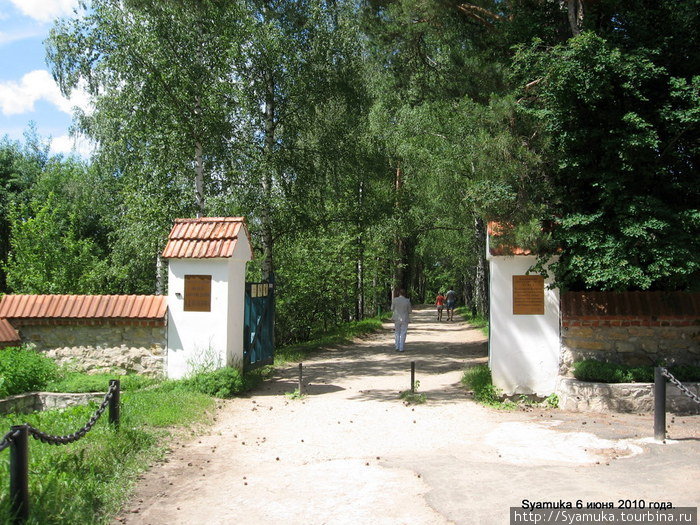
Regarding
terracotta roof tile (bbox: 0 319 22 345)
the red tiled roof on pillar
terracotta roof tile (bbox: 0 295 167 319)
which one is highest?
the red tiled roof on pillar

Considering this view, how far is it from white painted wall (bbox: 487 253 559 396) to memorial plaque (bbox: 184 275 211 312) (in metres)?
5.19

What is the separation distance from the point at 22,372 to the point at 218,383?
313cm

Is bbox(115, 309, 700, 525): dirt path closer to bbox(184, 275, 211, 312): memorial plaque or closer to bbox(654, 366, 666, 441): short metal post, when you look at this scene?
bbox(654, 366, 666, 441): short metal post

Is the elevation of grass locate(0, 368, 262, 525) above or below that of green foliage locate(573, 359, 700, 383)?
below

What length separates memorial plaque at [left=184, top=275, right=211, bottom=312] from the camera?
11.2 meters

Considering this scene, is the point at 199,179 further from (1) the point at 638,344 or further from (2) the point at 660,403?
(2) the point at 660,403

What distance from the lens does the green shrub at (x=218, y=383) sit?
1043 cm

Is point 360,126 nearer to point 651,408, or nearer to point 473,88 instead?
point 473,88

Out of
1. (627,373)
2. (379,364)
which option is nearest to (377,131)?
(379,364)

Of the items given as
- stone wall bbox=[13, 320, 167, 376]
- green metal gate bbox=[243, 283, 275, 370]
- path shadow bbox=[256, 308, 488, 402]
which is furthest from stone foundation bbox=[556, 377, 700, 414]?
stone wall bbox=[13, 320, 167, 376]

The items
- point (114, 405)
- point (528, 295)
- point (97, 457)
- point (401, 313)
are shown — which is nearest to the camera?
point (97, 457)

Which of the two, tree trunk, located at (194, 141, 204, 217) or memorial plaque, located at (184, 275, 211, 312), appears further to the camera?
tree trunk, located at (194, 141, 204, 217)

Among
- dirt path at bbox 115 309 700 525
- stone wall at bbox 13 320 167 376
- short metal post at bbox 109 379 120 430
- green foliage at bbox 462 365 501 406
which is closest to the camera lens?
dirt path at bbox 115 309 700 525

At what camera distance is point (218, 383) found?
10492 millimetres
